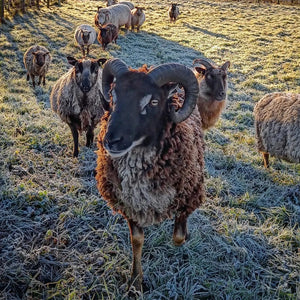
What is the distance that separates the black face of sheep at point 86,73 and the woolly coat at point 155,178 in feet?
8.21

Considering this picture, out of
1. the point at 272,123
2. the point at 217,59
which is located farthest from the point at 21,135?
the point at 217,59

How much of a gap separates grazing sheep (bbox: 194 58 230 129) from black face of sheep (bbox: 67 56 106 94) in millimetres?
2008

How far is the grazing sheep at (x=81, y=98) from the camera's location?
5262 mm

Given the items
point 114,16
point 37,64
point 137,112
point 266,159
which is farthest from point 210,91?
point 114,16

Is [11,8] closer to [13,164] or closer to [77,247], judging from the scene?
[13,164]

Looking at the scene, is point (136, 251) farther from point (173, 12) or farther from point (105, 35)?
point (173, 12)

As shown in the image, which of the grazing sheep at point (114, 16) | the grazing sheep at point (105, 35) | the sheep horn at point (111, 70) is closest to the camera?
the sheep horn at point (111, 70)

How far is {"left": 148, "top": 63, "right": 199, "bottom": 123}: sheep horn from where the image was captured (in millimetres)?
2432

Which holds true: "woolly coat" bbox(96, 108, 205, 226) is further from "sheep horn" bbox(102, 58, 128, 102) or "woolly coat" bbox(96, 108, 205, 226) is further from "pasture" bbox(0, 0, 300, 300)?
"pasture" bbox(0, 0, 300, 300)

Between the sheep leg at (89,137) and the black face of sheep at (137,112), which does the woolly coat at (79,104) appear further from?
the black face of sheep at (137,112)

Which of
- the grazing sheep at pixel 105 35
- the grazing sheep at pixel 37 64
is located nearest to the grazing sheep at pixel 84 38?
the grazing sheep at pixel 105 35

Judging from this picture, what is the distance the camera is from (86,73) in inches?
206

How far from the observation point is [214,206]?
4.18m

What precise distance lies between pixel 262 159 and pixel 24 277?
184 inches
